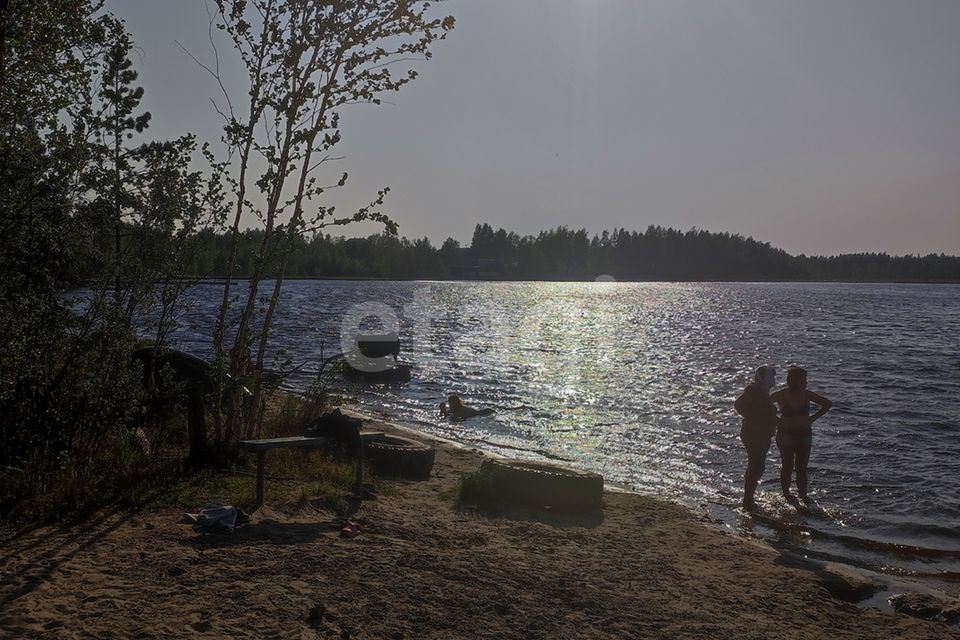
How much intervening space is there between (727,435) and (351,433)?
33.6ft

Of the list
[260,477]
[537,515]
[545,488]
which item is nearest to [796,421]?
[545,488]

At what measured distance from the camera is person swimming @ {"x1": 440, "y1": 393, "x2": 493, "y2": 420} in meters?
19.1

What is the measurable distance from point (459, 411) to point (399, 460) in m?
8.96

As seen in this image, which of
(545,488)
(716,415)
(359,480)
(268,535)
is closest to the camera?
(268,535)

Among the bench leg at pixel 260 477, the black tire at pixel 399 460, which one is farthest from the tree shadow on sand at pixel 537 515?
the bench leg at pixel 260 477

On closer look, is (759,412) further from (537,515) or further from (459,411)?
(459,411)

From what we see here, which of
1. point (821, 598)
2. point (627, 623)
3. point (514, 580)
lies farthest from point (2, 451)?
point (821, 598)

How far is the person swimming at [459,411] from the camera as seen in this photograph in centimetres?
1909

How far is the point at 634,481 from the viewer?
41.4ft

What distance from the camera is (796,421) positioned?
34.8 ft

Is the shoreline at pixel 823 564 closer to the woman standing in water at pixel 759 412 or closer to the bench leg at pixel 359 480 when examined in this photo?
the woman standing in water at pixel 759 412

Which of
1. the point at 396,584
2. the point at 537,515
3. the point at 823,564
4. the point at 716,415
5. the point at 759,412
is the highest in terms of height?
the point at 759,412

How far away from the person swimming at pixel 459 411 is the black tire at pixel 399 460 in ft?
27.8

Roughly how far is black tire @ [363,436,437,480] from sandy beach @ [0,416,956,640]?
6.98 feet
